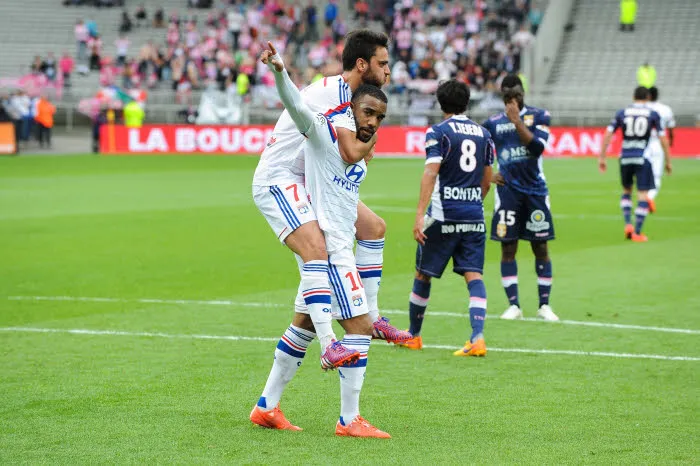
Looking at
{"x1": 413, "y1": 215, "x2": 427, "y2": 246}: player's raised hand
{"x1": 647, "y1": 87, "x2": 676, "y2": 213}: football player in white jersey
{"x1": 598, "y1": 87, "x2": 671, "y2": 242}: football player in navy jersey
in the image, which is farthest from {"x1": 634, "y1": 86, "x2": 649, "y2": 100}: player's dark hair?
{"x1": 413, "y1": 215, "x2": 427, "y2": 246}: player's raised hand

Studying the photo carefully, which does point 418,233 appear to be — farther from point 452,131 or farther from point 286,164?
point 286,164

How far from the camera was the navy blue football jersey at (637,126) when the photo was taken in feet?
57.3

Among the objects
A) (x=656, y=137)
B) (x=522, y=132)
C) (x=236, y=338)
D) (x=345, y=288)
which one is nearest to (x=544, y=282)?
(x=522, y=132)

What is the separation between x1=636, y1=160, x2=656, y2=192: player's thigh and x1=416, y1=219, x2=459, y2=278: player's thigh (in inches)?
362

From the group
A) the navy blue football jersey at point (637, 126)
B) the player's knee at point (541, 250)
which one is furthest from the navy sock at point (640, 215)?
the player's knee at point (541, 250)

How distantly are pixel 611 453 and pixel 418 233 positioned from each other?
10.6ft

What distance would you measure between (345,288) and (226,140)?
3306 centimetres

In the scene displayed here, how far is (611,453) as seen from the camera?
20.1 feet

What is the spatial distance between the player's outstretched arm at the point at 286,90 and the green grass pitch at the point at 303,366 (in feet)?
6.01

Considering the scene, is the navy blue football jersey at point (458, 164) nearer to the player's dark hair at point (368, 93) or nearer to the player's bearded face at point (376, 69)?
the player's bearded face at point (376, 69)

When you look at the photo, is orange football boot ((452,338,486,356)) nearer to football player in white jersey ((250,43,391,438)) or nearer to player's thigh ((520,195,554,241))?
player's thigh ((520,195,554,241))

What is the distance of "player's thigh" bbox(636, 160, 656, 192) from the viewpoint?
1781 centimetres

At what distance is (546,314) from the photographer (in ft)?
35.4

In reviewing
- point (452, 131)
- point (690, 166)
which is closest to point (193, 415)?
point (452, 131)
